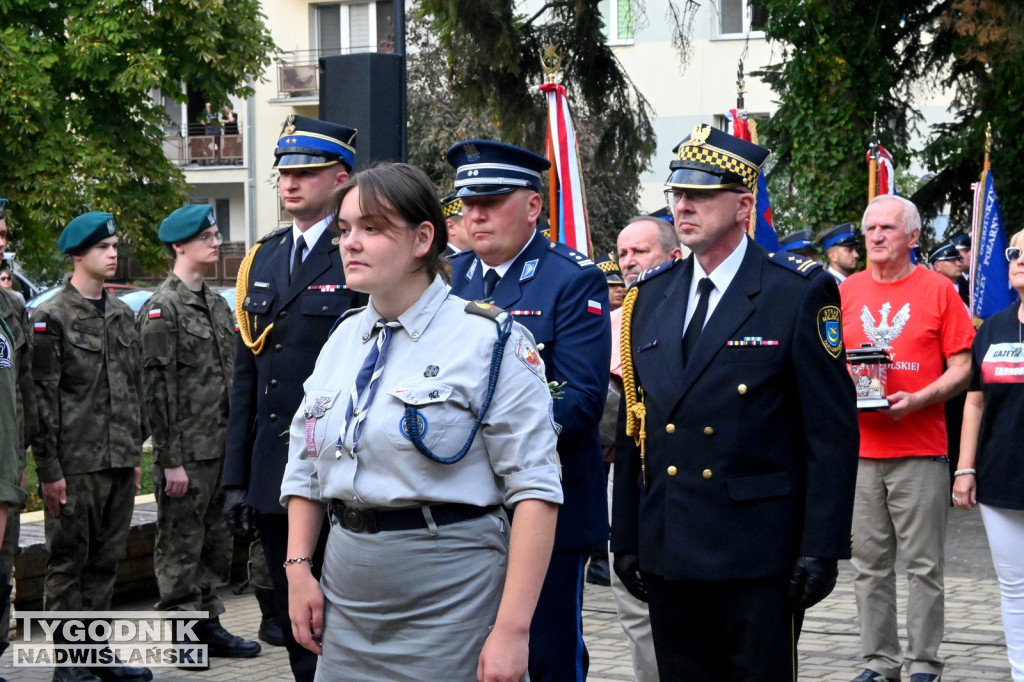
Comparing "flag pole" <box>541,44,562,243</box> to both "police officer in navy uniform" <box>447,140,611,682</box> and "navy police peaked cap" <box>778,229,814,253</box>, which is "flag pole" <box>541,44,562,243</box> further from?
"police officer in navy uniform" <box>447,140,611,682</box>

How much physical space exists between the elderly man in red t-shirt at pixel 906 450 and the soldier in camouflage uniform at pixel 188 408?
11.0ft

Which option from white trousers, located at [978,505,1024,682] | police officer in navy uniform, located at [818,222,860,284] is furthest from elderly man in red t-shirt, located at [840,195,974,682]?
police officer in navy uniform, located at [818,222,860,284]

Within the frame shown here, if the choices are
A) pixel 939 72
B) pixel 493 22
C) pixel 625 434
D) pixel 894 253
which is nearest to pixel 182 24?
pixel 493 22

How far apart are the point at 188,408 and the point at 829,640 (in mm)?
3892

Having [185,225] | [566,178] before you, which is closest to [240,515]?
[185,225]

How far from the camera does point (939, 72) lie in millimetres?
16328

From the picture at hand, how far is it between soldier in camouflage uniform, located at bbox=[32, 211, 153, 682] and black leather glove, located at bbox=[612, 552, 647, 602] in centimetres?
339

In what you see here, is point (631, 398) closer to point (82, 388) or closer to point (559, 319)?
point (559, 319)

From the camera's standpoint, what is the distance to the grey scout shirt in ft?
11.2

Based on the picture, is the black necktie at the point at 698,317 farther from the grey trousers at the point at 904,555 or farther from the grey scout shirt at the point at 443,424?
the grey trousers at the point at 904,555

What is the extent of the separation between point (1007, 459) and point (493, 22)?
9101mm

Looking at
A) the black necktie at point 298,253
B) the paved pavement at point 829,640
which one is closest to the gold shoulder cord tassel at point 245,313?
the black necktie at point 298,253

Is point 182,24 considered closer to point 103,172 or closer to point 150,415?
point 103,172

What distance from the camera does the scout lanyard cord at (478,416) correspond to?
3377 millimetres
